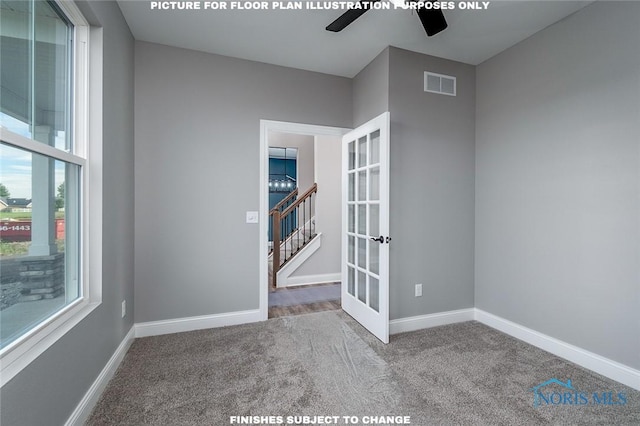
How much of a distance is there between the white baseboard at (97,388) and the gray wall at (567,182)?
3347mm

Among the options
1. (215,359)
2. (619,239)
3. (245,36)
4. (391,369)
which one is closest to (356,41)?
(245,36)

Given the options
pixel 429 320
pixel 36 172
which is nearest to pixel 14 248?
pixel 36 172

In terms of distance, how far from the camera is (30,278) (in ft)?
4.32

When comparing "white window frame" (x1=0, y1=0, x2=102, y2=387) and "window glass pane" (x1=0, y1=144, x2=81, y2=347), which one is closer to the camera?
"window glass pane" (x1=0, y1=144, x2=81, y2=347)

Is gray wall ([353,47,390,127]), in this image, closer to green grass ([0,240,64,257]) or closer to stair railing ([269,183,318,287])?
stair railing ([269,183,318,287])

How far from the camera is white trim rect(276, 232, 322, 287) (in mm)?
4414

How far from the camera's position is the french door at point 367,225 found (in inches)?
99.7

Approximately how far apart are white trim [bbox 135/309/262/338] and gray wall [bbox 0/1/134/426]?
0.17 metres

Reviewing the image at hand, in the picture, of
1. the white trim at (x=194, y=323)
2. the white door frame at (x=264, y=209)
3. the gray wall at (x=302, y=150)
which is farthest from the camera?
the gray wall at (x=302, y=150)

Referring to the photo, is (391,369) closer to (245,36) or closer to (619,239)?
(619,239)

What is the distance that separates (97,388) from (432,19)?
3179 millimetres

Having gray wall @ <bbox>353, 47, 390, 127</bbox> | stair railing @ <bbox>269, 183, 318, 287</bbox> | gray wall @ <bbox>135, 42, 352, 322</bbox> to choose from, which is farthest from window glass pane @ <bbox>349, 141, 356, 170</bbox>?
stair railing @ <bbox>269, 183, 318, 287</bbox>

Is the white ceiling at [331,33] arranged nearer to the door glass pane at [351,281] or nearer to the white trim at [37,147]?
the white trim at [37,147]

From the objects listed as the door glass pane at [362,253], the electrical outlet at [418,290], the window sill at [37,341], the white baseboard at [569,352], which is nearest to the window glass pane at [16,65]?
the window sill at [37,341]
